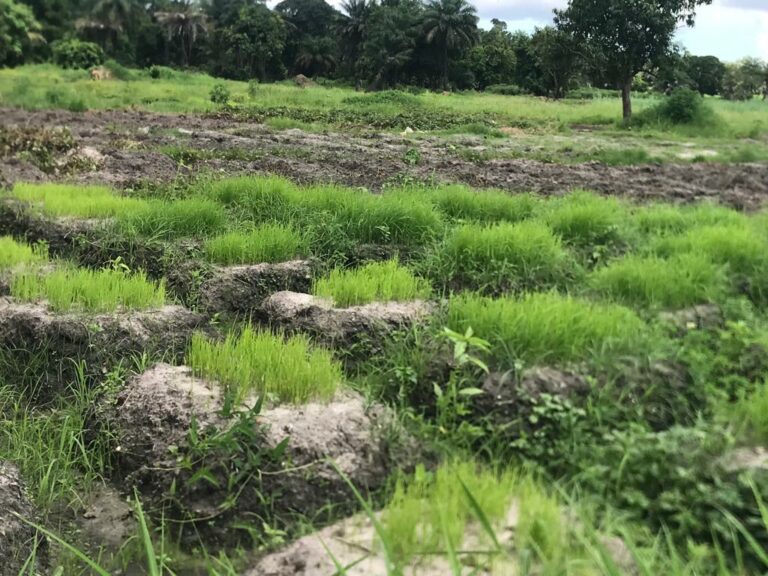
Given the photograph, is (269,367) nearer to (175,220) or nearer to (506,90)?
(175,220)

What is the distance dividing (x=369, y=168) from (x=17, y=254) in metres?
4.94

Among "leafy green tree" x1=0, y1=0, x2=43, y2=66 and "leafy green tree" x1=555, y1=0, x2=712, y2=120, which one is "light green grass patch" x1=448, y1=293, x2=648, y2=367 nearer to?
"leafy green tree" x1=555, y1=0, x2=712, y2=120

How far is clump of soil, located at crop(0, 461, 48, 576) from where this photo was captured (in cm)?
224

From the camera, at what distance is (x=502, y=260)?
4398 mm

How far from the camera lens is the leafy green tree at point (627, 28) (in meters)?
17.6

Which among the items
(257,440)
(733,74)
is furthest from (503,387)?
(733,74)

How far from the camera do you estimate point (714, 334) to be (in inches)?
140

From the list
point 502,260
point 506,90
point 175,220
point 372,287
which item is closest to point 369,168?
point 175,220

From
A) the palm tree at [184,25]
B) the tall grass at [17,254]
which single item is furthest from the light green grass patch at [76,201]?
the palm tree at [184,25]

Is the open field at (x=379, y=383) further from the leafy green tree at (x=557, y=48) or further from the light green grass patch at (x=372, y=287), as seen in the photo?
the leafy green tree at (x=557, y=48)

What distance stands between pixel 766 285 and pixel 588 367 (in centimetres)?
193

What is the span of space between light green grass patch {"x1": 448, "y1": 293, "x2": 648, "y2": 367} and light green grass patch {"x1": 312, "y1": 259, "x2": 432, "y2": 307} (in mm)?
615

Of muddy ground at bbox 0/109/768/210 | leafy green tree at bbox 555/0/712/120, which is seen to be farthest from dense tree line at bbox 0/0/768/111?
muddy ground at bbox 0/109/768/210

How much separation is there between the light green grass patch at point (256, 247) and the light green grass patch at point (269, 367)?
1.46 m
